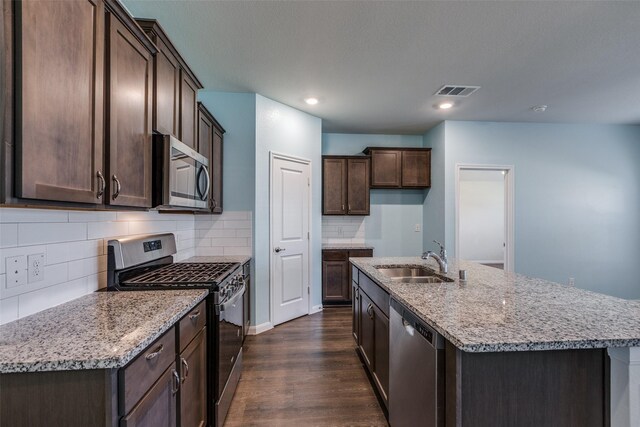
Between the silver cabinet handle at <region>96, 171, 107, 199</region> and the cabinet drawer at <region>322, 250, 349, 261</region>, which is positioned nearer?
the silver cabinet handle at <region>96, 171, 107, 199</region>

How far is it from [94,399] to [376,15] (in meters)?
2.50

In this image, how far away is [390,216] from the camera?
499cm

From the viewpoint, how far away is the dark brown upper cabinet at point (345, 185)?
4.52m

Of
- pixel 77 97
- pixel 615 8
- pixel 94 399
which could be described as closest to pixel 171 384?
pixel 94 399

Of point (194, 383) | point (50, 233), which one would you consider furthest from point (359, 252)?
point (50, 233)

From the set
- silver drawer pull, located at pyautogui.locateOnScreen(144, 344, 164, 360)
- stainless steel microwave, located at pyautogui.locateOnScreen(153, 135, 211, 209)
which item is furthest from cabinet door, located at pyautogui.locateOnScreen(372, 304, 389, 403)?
stainless steel microwave, located at pyautogui.locateOnScreen(153, 135, 211, 209)

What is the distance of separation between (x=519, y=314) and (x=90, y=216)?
218 cm

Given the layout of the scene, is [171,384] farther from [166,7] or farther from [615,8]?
[615,8]

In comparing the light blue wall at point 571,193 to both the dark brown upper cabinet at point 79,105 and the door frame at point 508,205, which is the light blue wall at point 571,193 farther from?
the dark brown upper cabinet at point 79,105

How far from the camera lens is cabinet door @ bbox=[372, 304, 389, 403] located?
6.20 ft

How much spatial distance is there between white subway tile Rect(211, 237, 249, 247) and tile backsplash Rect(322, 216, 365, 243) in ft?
5.88

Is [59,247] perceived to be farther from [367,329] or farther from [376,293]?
[367,329]

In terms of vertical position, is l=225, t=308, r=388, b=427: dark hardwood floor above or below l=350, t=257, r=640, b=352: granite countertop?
below

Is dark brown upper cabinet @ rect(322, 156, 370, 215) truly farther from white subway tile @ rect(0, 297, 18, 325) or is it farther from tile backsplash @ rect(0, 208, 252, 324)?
white subway tile @ rect(0, 297, 18, 325)
